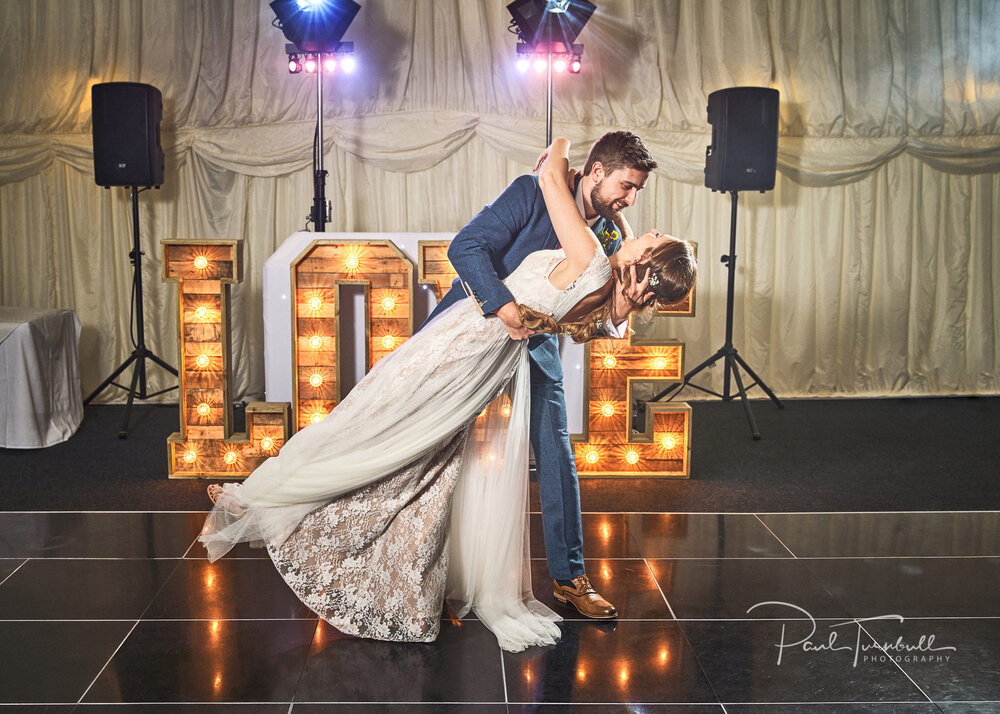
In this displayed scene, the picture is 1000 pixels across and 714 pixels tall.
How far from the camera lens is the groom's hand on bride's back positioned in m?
2.50

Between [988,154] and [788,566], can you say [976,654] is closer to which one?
[788,566]

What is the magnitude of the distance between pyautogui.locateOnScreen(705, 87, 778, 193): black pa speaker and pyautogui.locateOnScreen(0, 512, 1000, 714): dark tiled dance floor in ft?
8.66

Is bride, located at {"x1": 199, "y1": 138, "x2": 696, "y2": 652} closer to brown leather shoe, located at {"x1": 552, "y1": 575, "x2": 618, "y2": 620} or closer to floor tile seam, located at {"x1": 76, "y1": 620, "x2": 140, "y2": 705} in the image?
brown leather shoe, located at {"x1": 552, "y1": 575, "x2": 618, "y2": 620}

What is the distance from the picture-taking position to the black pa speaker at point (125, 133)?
5.25m

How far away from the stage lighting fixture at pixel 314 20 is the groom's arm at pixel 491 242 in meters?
2.88

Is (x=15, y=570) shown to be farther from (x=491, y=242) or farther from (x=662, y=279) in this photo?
(x=662, y=279)

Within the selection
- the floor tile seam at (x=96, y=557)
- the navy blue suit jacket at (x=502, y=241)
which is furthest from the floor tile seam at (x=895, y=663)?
the floor tile seam at (x=96, y=557)

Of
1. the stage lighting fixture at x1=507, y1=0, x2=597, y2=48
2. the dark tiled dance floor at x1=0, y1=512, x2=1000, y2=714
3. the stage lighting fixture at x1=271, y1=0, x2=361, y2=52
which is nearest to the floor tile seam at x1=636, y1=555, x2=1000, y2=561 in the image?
the dark tiled dance floor at x1=0, y1=512, x2=1000, y2=714

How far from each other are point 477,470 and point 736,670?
904mm

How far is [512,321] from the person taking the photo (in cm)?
251

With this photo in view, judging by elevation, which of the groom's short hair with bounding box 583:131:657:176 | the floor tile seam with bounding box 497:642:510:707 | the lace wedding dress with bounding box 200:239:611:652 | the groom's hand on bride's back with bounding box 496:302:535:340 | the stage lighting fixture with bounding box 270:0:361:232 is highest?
the stage lighting fixture with bounding box 270:0:361:232

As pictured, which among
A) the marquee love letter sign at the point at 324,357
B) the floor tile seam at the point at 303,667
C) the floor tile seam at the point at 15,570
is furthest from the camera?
the marquee love letter sign at the point at 324,357

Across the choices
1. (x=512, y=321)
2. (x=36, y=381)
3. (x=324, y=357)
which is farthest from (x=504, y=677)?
(x=36, y=381)

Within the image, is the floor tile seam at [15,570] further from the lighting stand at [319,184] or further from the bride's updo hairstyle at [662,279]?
the lighting stand at [319,184]
